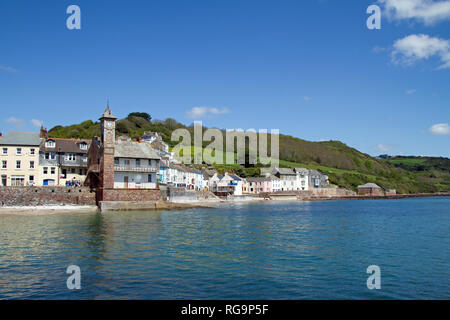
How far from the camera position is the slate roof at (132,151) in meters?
57.2

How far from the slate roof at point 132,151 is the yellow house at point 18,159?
42.7 feet

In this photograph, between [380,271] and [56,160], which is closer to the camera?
[380,271]

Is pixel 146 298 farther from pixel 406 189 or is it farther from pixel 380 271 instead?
pixel 406 189

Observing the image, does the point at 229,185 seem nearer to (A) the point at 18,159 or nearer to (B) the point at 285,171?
(B) the point at 285,171

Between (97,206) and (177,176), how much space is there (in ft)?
118

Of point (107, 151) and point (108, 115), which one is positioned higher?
point (108, 115)

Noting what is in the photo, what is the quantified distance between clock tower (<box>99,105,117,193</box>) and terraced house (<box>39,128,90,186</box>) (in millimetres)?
8668

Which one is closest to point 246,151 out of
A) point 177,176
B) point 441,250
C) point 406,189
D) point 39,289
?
point 177,176

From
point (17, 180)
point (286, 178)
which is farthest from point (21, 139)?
point (286, 178)

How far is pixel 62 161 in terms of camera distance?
2403 inches

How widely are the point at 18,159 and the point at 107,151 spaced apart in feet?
49.8

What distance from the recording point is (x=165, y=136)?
170750mm

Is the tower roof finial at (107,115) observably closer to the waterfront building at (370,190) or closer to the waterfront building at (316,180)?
the waterfront building at (316,180)

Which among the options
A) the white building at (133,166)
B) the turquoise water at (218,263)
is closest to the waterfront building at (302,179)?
the white building at (133,166)
